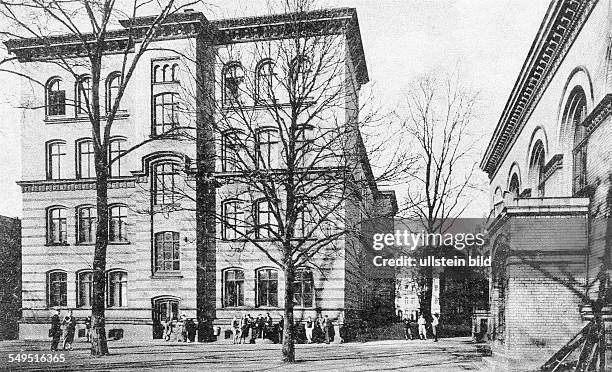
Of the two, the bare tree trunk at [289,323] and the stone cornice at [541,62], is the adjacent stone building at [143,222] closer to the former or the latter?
the stone cornice at [541,62]

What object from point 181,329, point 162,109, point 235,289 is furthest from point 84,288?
point 162,109

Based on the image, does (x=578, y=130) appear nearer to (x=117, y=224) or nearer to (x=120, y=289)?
(x=117, y=224)

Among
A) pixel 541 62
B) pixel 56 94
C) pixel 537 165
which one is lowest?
pixel 537 165

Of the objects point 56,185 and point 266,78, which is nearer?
point 266,78

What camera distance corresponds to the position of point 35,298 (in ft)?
93.9

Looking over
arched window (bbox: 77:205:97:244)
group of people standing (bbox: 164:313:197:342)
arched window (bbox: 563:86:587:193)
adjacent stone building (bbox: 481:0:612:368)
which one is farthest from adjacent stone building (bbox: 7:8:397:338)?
arched window (bbox: 563:86:587:193)

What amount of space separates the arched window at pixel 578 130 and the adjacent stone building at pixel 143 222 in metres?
12.3

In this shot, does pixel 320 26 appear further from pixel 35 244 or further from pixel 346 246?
pixel 35 244

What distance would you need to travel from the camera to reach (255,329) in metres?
26.6

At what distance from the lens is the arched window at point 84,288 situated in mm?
28547

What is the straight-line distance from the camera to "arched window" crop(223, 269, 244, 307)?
28750mm

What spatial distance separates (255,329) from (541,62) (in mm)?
17108

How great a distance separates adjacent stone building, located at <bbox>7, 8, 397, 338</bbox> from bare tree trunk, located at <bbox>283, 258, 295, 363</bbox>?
868cm

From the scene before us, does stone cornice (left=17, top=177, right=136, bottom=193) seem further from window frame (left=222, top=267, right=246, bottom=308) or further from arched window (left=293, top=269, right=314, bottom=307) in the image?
arched window (left=293, top=269, right=314, bottom=307)
